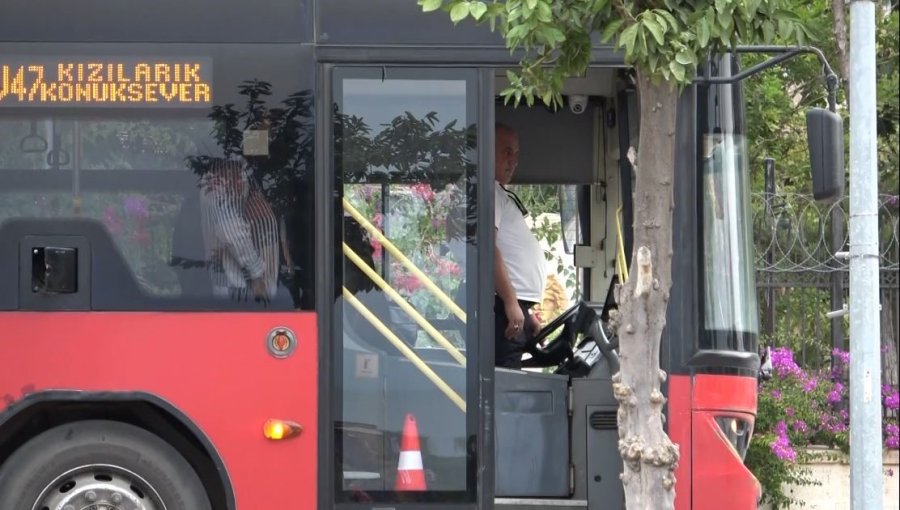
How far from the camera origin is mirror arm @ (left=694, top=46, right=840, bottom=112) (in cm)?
623

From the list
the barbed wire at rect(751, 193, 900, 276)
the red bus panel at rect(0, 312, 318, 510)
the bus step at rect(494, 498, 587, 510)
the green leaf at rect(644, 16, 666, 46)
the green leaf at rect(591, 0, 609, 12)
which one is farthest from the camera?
the barbed wire at rect(751, 193, 900, 276)

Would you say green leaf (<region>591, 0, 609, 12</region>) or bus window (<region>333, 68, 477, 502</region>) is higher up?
green leaf (<region>591, 0, 609, 12</region>)

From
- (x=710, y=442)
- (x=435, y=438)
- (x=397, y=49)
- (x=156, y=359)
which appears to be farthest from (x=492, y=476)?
(x=397, y=49)

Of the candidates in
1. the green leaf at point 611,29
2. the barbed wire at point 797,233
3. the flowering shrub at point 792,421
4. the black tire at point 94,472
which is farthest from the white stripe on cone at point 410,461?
the barbed wire at point 797,233

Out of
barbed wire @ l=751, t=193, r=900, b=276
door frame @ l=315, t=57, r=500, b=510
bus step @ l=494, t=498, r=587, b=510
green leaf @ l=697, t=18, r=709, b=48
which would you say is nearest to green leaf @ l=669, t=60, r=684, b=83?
green leaf @ l=697, t=18, r=709, b=48

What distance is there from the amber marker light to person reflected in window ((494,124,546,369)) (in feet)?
4.36

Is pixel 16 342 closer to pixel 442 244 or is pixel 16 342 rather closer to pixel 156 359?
pixel 156 359

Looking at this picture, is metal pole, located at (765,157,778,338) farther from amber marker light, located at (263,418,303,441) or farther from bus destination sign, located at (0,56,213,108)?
bus destination sign, located at (0,56,213,108)

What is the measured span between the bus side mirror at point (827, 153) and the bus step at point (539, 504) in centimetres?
195

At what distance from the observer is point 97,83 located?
21.1 feet

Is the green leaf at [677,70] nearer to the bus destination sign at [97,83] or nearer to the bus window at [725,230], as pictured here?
the bus window at [725,230]

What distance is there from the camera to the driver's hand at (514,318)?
23.8 feet

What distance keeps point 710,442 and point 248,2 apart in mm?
2918

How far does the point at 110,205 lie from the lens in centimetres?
639
